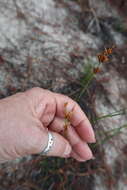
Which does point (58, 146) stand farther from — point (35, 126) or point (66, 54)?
point (66, 54)

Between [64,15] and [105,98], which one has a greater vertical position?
[64,15]

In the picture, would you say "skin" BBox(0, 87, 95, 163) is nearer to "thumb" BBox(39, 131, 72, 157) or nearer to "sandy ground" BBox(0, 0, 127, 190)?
"thumb" BBox(39, 131, 72, 157)

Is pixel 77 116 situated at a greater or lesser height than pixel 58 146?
greater

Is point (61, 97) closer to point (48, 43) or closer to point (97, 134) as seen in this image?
point (97, 134)

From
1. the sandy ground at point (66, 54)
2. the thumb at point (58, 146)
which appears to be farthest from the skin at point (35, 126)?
the sandy ground at point (66, 54)

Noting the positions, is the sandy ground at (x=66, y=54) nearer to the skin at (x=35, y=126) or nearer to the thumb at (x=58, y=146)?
the skin at (x=35, y=126)

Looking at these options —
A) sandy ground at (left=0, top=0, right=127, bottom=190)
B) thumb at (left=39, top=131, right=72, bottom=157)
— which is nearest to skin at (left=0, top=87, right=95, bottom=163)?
thumb at (left=39, top=131, right=72, bottom=157)

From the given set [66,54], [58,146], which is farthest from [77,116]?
[66,54]

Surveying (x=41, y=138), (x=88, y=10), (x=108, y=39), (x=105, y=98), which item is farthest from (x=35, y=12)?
(x=41, y=138)
